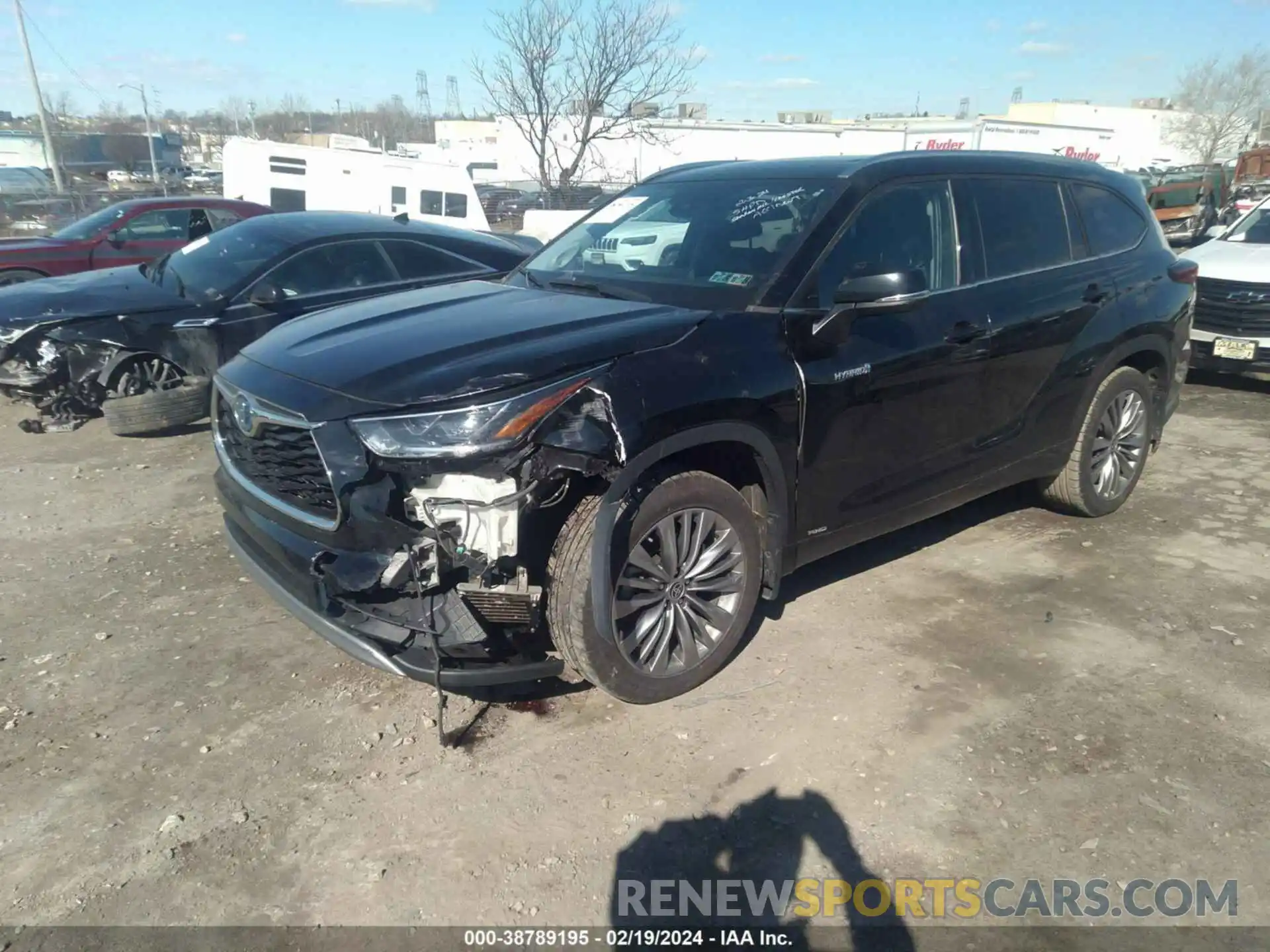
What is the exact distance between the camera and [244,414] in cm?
331

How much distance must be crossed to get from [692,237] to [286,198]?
15.8 m

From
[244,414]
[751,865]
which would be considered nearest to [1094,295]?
[751,865]

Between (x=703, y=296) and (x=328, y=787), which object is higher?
(x=703, y=296)

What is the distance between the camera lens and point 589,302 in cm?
359

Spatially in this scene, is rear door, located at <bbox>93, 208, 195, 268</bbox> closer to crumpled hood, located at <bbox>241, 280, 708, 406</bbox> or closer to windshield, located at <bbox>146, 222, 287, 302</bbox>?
windshield, located at <bbox>146, 222, 287, 302</bbox>

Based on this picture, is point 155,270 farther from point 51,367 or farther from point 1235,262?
point 1235,262

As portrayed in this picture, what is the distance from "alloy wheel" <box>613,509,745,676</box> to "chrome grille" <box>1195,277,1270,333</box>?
701 cm

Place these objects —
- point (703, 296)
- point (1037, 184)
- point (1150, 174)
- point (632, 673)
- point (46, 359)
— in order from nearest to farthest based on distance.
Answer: point (632, 673) → point (703, 296) → point (1037, 184) → point (46, 359) → point (1150, 174)

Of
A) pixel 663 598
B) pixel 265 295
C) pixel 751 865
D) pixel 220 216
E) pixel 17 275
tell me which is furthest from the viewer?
pixel 220 216

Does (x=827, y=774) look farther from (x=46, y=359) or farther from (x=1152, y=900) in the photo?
(x=46, y=359)

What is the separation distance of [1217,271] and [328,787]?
8.79 meters

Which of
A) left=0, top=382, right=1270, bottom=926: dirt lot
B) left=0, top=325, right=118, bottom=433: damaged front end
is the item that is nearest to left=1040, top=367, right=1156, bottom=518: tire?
left=0, top=382, right=1270, bottom=926: dirt lot

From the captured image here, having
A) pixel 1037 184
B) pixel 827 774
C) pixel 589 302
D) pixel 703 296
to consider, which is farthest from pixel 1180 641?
pixel 589 302

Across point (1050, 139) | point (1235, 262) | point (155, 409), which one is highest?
point (1050, 139)
